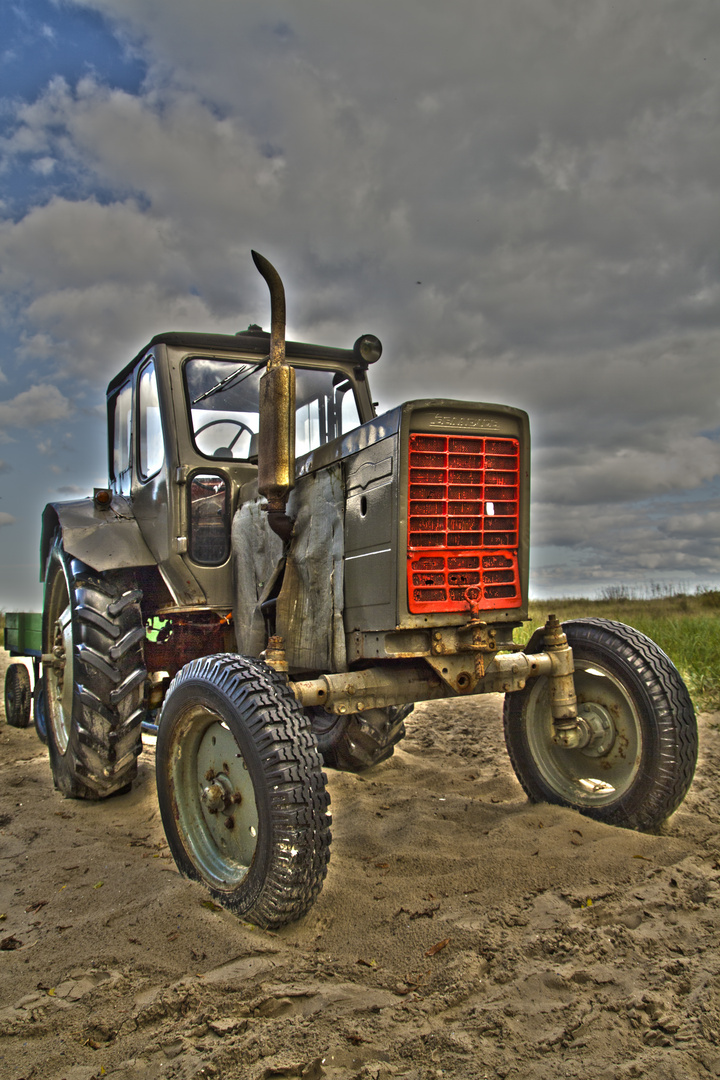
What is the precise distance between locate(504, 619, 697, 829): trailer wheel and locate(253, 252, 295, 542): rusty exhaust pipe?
190 centimetres

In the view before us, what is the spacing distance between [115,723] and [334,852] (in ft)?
4.82

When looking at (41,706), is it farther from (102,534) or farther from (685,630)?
(685,630)

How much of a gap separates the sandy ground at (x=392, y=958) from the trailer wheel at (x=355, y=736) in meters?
0.56

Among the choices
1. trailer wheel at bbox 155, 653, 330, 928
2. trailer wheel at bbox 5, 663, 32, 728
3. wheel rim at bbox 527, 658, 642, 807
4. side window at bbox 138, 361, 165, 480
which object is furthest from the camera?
trailer wheel at bbox 5, 663, 32, 728

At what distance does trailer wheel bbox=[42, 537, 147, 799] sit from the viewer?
14.2 ft

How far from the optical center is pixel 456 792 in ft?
15.8

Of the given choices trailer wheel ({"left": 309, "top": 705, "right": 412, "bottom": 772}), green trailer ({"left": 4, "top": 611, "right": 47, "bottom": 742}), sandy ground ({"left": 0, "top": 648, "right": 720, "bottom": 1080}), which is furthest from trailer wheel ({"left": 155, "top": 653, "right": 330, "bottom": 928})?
green trailer ({"left": 4, "top": 611, "right": 47, "bottom": 742})

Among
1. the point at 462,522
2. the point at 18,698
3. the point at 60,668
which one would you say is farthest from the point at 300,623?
the point at 18,698

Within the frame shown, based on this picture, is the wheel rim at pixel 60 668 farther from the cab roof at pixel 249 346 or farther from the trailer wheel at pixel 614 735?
the trailer wheel at pixel 614 735

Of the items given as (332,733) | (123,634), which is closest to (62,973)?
(123,634)

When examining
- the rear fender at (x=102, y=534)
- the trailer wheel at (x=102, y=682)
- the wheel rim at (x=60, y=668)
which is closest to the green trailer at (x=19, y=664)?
the wheel rim at (x=60, y=668)

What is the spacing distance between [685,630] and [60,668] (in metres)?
7.89

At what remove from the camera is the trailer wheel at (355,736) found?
4.81 metres

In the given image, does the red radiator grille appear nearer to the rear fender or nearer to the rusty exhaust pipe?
the rusty exhaust pipe
